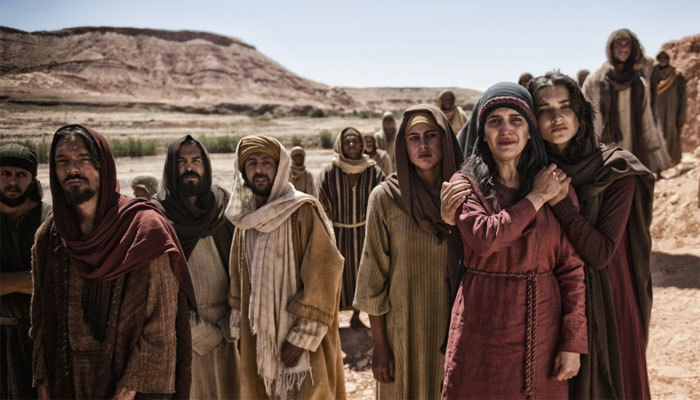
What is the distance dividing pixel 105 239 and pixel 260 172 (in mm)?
1051

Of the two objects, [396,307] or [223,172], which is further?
[223,172]

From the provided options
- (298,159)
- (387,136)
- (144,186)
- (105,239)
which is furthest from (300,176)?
(105,239)

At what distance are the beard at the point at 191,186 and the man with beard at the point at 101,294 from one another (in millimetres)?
1123

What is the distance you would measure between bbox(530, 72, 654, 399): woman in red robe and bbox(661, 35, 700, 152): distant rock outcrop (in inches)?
423

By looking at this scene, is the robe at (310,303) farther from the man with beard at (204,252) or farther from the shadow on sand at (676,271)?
the shadow on sand at (676,271)

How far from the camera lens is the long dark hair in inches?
85.0

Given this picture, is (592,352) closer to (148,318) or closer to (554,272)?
(554,272)

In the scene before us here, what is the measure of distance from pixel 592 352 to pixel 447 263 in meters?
0.73

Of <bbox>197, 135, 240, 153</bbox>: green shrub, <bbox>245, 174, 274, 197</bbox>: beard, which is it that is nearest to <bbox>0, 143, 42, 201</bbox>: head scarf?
<bbox>245, 174, 274, 197</bbox>: beard

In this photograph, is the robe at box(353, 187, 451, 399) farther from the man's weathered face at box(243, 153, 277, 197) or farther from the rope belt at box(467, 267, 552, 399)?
the man's weathered face at box(243, 153, 277, 197)

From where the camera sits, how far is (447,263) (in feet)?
8.02

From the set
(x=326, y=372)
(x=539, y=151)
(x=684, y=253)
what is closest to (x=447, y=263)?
(x=539, y=151)

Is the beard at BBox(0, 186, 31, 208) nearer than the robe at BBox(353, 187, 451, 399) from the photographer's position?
No

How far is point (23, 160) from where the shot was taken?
2.77m
